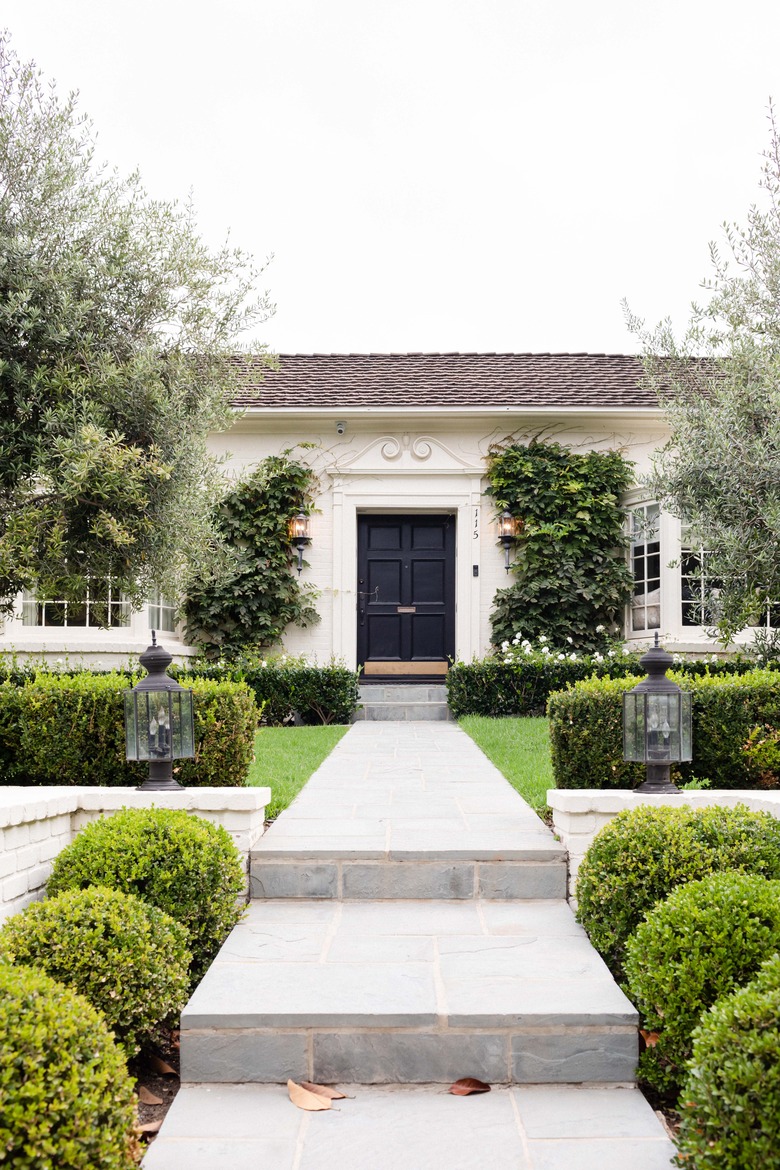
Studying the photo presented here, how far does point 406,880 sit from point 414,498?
830cm

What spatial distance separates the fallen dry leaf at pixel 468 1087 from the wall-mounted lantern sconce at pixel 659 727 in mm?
1835

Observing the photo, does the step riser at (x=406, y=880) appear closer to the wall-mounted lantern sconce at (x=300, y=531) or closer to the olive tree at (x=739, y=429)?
the olive tree at (x=739, y=429)

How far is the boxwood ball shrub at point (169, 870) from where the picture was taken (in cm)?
346

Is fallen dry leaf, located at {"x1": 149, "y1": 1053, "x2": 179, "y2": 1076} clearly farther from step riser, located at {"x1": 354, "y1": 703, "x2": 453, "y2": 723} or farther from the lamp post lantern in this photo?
step riser, located at {"x1": 354, "y1": 703, "x2": 453, "y2": 723}

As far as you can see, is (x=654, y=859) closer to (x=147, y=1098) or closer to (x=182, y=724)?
(x=147, y=1098)

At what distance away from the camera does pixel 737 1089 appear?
2055 millimetres

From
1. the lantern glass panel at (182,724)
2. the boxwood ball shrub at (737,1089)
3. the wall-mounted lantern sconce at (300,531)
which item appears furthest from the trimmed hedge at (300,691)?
the boxwood ball shrub at (737,1089)

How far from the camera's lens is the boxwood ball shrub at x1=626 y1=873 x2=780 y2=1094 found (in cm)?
→ 273

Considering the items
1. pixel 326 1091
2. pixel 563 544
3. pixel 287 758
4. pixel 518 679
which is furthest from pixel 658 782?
pixel 563 544

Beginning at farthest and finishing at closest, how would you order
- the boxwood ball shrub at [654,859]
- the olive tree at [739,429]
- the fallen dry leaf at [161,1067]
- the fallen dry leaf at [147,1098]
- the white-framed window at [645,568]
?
the white-framed window at [645,568], the olive tree at [739,429], the boxwood ball shrub at [654,859], the fallen dry leaf at [161,1067], the fallen dry leaf at [147,1098]

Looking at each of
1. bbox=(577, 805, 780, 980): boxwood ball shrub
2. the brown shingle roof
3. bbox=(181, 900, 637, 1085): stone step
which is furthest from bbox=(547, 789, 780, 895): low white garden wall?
the brown shingle roof

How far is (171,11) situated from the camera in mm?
10188

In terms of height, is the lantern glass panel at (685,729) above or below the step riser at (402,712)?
above

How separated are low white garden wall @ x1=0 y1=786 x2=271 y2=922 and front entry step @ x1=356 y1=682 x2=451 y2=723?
6.72 metres
